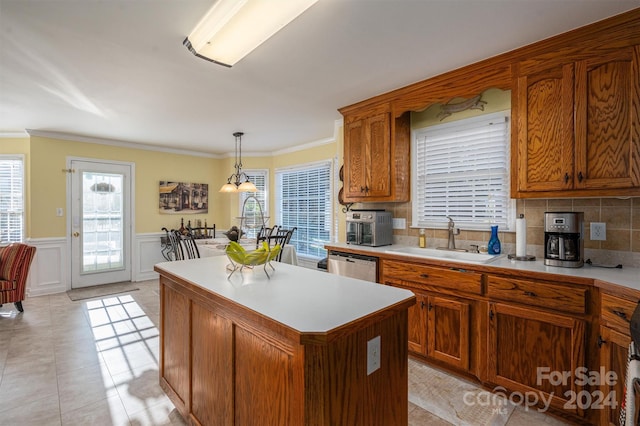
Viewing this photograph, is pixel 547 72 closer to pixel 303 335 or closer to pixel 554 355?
pixel 554 355

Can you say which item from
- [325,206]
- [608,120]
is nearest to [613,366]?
[608,120]

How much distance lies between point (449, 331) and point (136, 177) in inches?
219

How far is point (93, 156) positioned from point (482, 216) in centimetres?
581

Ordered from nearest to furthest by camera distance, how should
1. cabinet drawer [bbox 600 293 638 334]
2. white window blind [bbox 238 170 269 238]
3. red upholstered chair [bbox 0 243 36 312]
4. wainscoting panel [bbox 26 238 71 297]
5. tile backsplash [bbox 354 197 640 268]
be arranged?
1. cabinet drawer [bbox 600 293 638 334]
2. tile backsplash [bbox 354 197 640 268]
3. red upholstered chair [bbox 0 243 36 312]
4. wainscoting panel [bbox 26 238 71 297]
5. white window blind [bbox 238 170 269 238]

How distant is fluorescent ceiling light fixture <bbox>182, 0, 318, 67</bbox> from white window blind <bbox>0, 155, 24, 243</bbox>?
4.51 m

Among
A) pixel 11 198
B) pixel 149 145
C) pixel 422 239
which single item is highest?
pixel 149 145

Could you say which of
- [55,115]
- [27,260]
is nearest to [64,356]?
[27,260]

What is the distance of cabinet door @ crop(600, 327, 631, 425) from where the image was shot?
1.64m

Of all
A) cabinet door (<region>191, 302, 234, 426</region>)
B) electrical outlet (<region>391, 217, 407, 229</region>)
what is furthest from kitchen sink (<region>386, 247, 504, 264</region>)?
cabinet door (<region>191, 302, 234, 426</region>)

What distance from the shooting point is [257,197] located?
20.9 feet

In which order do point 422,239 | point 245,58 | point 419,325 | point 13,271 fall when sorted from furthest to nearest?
point 13,271 → point 422,239 → point 419,325 → point 245,58

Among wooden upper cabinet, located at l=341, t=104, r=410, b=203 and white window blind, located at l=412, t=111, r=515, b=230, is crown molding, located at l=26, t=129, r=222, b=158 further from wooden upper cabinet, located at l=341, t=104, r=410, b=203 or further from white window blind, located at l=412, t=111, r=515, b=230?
white window blind, located at l=412, t=111, r=515, b=230

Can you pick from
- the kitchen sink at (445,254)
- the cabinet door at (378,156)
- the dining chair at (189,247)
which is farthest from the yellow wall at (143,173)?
the dining chair at (189,247)

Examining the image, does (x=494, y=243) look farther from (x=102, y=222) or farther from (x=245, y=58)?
(x=102, y=222)
